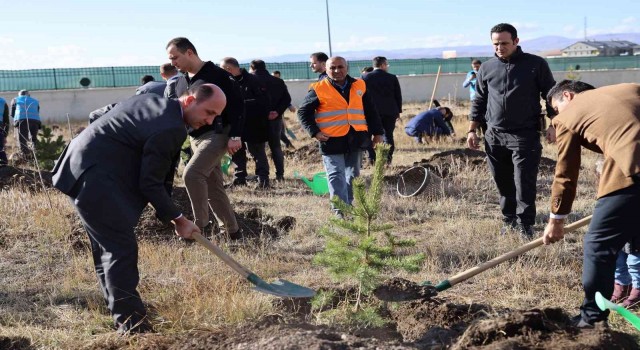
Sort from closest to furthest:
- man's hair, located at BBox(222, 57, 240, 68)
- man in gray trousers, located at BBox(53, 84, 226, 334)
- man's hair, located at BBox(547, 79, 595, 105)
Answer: man in gray trousers, located at BBox(53, 84, 226, 334) < man's hair, located at BBox(547, 79, 595, 105) < man's hair, located at BBox(222, 57, 240, 68)

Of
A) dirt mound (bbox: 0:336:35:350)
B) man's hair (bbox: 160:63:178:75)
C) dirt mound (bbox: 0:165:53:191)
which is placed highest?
man's hair (bbox: 160:63:178:75)

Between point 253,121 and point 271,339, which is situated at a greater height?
point 253,121

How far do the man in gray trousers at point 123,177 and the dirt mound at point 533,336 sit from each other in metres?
1.77

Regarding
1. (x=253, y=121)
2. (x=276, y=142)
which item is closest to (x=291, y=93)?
(x=276, y=142)

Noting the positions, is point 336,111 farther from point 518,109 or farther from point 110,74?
point 110,74

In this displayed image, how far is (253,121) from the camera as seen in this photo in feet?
32.6

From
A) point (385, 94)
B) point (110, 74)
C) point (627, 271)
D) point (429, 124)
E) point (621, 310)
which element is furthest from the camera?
point (110, 74)

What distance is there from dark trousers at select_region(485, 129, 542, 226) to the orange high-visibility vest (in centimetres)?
132

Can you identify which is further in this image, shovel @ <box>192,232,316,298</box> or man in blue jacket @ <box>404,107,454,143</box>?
man in blue jacket @ <box>404,107,454,143</box>

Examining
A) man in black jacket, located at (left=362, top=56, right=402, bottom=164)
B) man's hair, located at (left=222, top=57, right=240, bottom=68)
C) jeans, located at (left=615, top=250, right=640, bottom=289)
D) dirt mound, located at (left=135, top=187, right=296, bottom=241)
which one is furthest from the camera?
man in black jacket, located at (left=362, top=56, right=402, bottom=164)

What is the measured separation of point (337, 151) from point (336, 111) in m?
0.40

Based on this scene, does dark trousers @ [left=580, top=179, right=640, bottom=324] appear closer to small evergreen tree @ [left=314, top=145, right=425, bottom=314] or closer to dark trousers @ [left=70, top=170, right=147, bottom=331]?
small evergreen tree @ [left=314, top=145, right=425, bottom=314]

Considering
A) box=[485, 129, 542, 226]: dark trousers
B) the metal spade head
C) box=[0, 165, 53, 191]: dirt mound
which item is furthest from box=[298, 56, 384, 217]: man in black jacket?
box=[0, 165, 53, 191]: dirt mound

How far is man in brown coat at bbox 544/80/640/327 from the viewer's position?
3938mm
